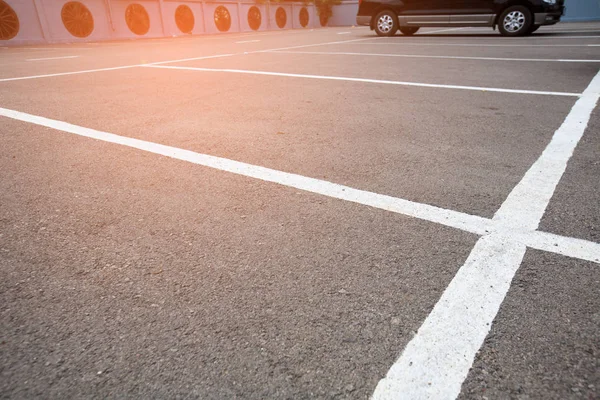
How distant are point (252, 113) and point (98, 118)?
157 cm

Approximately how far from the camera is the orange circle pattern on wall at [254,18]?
26.7 metres

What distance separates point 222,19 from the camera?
24.6 meters

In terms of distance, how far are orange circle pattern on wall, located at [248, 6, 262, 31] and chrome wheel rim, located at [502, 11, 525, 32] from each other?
762 inches

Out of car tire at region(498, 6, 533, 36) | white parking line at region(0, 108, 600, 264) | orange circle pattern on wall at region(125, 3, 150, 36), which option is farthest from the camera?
orange circle pattern on wall at region(125, 3, 150, 36)

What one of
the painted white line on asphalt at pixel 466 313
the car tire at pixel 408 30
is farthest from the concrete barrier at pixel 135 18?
the painted white line on asphalt at pixel 466 313

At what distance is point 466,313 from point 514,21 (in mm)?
12928

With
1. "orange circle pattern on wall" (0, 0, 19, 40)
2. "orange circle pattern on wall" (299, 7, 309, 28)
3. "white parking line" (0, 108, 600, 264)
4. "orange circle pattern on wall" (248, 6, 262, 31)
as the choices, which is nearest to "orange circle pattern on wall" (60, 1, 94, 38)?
"orange circle pattern on wall" (0, 0, 19, 40)

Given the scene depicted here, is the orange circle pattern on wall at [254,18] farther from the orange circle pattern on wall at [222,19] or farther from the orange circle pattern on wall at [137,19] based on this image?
the orange circle pattern on wall at [137,19]

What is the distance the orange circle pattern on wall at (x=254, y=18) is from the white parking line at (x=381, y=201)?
2630 cm

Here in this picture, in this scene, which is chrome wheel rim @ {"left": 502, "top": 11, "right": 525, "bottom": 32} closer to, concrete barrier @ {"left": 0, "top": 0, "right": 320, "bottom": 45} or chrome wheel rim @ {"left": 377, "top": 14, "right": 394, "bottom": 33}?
chrome wheel rim @ {"left": 377, "top": 14, "right": 394, "bottom": 33}

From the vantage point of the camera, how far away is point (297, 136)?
132 inches

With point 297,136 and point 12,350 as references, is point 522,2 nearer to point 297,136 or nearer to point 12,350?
point 297,136

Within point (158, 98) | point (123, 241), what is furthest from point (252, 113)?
point (123, 241)

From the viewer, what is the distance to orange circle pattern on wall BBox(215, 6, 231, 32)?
24.3m
